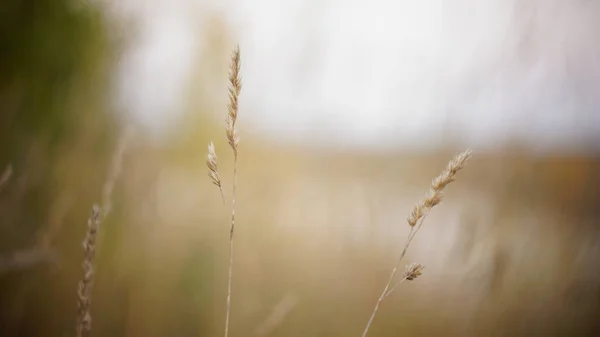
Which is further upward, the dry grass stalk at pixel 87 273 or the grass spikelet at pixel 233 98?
the grass spikelet at pixel 233 98

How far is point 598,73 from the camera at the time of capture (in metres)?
1.14

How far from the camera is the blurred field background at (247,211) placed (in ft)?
3.38

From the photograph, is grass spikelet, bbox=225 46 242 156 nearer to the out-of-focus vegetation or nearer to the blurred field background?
the blurred field background

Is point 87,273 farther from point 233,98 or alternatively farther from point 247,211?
point 247,211

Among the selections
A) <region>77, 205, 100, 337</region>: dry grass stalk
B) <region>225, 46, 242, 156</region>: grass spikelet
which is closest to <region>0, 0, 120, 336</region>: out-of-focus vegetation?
<region>77, 205, 100, 337</region>: dry grass stalk

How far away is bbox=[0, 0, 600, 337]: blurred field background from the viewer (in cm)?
103

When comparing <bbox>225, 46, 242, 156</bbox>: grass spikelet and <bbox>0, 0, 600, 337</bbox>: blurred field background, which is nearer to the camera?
<bbox>225, 46, 242, 156</bbox>: grass spikelet

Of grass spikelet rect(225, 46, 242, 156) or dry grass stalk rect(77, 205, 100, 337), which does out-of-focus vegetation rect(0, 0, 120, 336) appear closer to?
dry grass stalk rect(77, 205, 100, 337)

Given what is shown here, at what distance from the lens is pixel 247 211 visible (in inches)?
60.2

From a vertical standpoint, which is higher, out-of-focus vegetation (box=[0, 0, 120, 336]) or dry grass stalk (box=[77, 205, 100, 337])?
out-of-focus vegetation (box=[0, 0, 120, 336])

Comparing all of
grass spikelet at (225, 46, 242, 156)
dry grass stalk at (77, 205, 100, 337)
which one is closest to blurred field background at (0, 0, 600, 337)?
dry grass stalk at (77, 205, 100, 337)

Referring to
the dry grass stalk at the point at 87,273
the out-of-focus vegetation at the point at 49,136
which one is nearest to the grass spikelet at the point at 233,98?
the dry grass stalk at the point at 87,273

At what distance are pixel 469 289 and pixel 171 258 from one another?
0.94m

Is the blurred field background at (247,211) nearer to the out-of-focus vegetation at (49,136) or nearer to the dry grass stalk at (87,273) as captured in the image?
the out-of-focus vegetation at (49,136)
